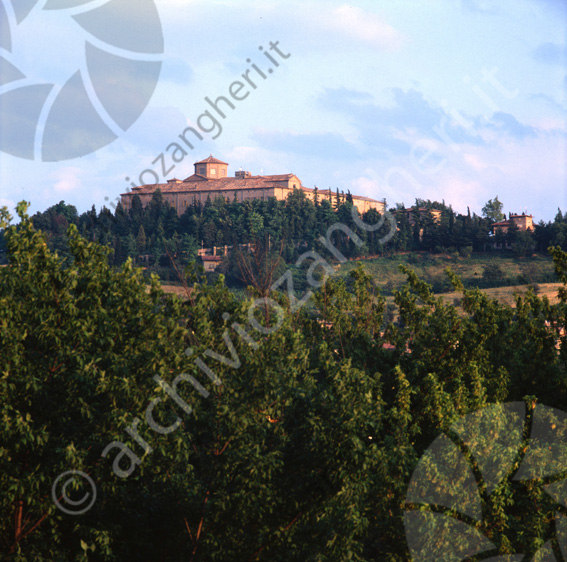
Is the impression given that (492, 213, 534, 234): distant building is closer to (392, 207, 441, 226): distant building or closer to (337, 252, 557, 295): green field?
(392, 207, 441, 226): distant building

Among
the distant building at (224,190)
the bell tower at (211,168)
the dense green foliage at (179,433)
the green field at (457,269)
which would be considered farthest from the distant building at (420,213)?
the dense green foliage at (179,433)

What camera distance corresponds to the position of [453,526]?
28.3ft

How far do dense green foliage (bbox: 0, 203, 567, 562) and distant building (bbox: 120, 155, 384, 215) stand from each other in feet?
221

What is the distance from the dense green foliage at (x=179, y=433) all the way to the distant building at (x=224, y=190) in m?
67.2

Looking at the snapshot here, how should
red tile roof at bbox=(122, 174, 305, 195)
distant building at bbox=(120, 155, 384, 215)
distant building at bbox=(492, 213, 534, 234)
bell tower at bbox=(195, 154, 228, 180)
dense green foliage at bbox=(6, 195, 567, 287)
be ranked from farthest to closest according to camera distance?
bell tower at bbox=(195, 154, 228, 180)
red tile roof at bbox=(122, 174, 305, 195)
distant building at bbox=(120, 155, 384, 215)
distant building at bbox=(492, 213, 534, 234)
dense green foliage at bbox=(6, 195, 567, 287)

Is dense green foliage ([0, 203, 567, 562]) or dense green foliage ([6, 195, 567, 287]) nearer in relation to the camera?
dense green foliage ([0, 203, 567, 562])

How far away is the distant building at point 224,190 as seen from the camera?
77431 millimetres

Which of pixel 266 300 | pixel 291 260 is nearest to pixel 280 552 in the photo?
pixel 266 300

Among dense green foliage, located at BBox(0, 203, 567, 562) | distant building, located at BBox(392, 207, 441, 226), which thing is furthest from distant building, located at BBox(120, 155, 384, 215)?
dense green foliage, located at BBox(0, 203, 567, 562)

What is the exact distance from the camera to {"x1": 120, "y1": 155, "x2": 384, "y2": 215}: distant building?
254 ft

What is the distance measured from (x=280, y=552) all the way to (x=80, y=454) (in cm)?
258

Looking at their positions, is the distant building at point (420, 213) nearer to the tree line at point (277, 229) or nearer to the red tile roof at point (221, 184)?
the tree line at point (277, 229)

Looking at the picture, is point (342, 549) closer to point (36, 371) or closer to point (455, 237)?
point (36, 371)

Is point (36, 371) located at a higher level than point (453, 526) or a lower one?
higher
